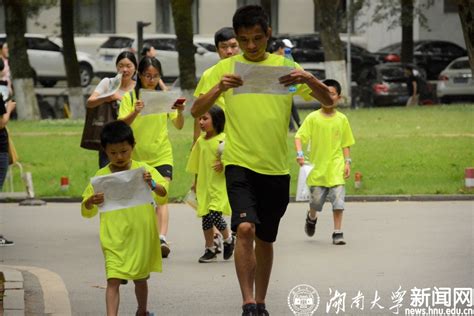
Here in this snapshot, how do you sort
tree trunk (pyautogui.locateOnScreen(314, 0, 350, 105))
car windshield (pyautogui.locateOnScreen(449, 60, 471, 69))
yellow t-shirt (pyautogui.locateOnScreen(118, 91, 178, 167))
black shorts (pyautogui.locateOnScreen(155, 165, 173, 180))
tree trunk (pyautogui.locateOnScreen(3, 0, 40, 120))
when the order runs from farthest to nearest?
1. car windshield (pyautogui.locateOnScreen(449, 60, 471, 69))
2. tree trunk (pyautogui.locateOnScreen(314, 0, 350, 105))
3. tree trunk (pyautogui.locateOnScreen(3, 0, 40, 120))
4. black shorts (pyautogui.locateOnScreen(155, 165, 173, 180))
5. yellow t-shirt (pyautogui.locateOnScreen(118, 91, 178, 167))

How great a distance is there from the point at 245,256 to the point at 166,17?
43.6 m

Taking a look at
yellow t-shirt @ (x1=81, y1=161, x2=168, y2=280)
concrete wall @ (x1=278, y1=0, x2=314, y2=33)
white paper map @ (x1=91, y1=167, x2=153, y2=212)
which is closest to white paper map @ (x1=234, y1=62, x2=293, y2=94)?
white paper map @ (x1=91, y1=167, x2=153, y2=212)

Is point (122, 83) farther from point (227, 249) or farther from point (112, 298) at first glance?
point (112, 298)

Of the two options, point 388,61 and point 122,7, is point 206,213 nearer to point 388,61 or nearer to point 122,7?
point 388,61

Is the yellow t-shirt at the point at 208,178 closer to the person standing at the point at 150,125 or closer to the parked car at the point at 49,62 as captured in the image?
the person standing at the point at 150,125

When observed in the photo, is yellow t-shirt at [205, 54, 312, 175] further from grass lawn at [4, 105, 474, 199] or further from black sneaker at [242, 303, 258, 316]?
grass lawn at [4, 105, 474, 199]

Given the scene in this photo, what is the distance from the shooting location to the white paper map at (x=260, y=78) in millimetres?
8391

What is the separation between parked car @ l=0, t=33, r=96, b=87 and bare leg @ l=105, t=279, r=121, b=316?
34.3m

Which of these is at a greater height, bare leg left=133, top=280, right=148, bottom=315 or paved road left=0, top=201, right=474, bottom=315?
bare leg left=133, top=280, right=148, bottom=315

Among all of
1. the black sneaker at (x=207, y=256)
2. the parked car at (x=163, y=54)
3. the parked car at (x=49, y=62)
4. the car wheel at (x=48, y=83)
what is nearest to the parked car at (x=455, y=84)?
the parked car at (x=163, y=54)

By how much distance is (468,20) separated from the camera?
16766 millimetres

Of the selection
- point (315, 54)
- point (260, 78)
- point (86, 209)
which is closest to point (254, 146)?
point (260, 78)

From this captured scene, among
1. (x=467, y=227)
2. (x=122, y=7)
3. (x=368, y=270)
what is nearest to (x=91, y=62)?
(x=122, y=7)

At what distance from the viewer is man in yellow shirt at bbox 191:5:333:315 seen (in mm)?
8500
